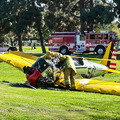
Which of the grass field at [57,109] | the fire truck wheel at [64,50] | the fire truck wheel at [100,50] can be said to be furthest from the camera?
the fire truck wheel at [64,50]

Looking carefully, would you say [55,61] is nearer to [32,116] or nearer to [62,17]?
[32,116]

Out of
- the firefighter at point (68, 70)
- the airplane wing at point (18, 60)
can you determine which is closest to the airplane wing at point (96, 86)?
the firefighter at point (68, 70)

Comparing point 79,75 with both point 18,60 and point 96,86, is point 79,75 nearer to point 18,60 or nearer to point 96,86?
point 96,86

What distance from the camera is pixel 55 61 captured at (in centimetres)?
1099

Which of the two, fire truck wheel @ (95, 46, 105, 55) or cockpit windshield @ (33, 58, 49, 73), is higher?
cockpit windshield @ (33, 58, 49, 73)

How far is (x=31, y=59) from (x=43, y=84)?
171 inches

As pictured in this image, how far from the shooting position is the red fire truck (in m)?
35.8

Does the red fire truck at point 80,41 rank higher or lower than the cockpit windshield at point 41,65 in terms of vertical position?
higher

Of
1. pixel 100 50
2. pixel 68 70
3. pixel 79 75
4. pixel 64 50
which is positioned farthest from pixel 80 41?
pixel 68 70

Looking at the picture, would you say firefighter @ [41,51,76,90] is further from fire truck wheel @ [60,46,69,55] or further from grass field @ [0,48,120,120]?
fire truck wheel @ [60,46,69,55]

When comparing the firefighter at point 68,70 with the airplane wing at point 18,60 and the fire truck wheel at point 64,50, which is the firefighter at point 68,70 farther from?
the fire truck wheel at point 64,50

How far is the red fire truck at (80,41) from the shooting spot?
3578cm

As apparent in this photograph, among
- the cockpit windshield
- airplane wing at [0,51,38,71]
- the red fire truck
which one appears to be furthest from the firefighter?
the red fire truck

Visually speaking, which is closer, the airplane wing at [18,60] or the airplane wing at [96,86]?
the airplane wing at [96,86]
